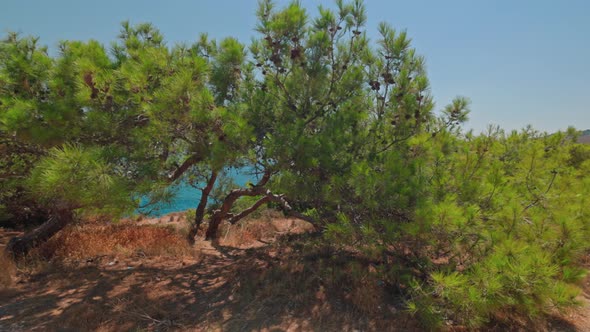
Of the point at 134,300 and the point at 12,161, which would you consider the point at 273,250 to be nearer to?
the point at 134,300

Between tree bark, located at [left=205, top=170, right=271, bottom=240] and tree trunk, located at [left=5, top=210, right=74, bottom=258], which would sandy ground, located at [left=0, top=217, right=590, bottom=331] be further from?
tree bark, located at [left=205, top=170, right=271, bottom=240]

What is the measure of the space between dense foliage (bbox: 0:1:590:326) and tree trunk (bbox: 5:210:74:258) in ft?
5.08

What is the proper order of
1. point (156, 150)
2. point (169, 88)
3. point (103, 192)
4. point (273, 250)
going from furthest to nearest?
point (273, 250), point (156, 150), point (169, 88), point (103, 192)

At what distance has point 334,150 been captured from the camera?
3.26 meters

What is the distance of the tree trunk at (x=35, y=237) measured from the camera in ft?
15.6

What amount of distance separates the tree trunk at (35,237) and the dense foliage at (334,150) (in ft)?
5.08

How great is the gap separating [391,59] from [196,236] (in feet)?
20.2

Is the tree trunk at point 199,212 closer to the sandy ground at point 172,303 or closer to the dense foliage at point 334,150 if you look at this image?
the sandy ground at point 172,303

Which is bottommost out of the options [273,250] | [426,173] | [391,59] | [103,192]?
[273,250]

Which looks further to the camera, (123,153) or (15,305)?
(15,305)

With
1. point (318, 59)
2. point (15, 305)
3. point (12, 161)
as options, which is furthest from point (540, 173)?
point (12, 161)

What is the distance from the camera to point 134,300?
3.70 meters

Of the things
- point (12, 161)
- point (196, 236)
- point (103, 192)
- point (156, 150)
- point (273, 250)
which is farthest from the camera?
point (196, 236)

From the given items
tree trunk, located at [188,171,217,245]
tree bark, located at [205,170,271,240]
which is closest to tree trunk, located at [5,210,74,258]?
tree trunk, located at [188,171,217,245]
